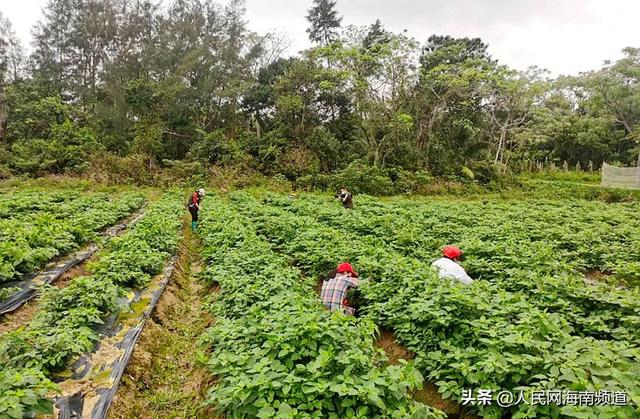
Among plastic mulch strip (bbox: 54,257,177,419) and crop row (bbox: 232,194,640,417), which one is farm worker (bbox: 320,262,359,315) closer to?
crop row (bbox: 232,194,640,417)

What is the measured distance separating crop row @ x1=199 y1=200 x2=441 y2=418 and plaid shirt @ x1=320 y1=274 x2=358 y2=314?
24.7 inches

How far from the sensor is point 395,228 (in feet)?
37.6

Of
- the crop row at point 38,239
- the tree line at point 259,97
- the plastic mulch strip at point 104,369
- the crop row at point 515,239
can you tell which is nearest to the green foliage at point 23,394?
the plastic mulch strip at point 104,369

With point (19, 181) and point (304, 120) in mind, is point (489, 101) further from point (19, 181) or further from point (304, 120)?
point (19, 181)

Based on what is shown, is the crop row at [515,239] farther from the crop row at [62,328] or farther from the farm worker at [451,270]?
the crop row at [62,328]

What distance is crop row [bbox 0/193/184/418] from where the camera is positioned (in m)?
3.48

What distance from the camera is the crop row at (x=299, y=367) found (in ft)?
10.9

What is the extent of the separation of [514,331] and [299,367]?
2.26 m

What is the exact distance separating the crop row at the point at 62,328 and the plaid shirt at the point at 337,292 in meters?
3.13

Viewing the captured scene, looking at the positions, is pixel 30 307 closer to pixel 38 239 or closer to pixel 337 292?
pixel 38 239

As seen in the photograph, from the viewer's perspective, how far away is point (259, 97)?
32719 mm

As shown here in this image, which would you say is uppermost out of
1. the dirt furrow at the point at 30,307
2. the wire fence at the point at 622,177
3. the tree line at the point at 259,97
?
the tree line at the point at 259,97

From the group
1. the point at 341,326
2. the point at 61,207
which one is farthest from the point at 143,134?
the point at 341,326

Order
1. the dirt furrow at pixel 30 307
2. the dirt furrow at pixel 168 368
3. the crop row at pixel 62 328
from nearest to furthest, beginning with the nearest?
the crop row at pixel 62 328
the dirt furrow at pixel 168 368
the dirt furrow at pixel 30 307
